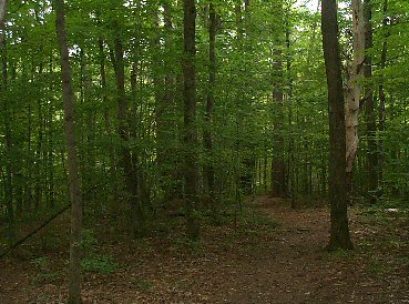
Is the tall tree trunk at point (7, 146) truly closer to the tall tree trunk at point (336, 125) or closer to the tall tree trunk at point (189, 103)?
the tall tree trunk at point (189, 103)

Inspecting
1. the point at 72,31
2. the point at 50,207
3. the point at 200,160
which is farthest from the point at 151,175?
the point at 72,31

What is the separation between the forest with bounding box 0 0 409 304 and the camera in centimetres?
873

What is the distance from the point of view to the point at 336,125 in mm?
10250

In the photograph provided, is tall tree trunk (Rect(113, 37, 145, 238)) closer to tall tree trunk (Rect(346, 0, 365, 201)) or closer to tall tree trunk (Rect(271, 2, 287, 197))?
tall tree trunk (Rect(271, 2, 287, 197))

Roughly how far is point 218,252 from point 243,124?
4315 millimetres

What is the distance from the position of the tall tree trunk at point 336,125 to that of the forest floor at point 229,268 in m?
0.61

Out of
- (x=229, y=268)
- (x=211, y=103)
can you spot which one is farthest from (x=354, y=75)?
(x=229, y=268)

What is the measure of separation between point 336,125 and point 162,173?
4867 millimetres

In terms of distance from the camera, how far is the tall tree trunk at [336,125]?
10.2m

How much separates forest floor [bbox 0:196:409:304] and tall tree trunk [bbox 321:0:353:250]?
61 cm

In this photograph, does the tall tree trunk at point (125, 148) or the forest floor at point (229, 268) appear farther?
the tall tree trunk at point (125, 148)

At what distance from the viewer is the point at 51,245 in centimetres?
1241

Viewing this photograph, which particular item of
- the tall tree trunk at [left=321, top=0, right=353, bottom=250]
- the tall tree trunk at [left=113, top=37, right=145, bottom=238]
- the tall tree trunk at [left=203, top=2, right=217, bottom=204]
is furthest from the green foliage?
the tall tree trunk at [left=321, top=0, right=353, bottom=250]

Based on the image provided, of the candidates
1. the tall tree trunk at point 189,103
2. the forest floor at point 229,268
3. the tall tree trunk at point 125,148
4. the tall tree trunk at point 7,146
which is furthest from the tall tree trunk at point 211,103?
the tall tree trunk at point 7,146
